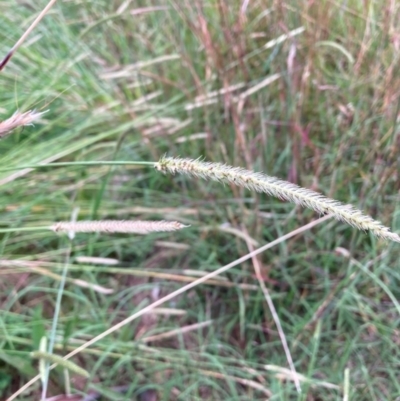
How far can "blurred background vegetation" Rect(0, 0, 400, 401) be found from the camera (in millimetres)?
893

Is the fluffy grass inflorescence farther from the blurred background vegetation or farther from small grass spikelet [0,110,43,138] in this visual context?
the blurred background vegetation

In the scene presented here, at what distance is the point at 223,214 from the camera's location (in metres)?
1.08

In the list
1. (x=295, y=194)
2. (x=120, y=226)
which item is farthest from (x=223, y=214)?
(x=295, y=194)

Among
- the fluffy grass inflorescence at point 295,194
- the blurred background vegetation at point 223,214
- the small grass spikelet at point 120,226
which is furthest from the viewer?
the blurred background vegetation at point 223,214

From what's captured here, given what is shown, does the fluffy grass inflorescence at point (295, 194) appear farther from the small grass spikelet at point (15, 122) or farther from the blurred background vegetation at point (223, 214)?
the blurred background vegetation at point (223, 214)

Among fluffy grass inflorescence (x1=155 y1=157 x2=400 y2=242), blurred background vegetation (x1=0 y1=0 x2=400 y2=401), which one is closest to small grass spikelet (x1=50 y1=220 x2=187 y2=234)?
fluffy grass inflorescence (x1=155 y1=157 x2=400 y2=242)

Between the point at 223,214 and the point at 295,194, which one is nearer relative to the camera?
the point at 295,194

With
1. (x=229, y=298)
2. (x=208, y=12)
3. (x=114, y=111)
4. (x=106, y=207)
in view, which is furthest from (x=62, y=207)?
(x=208, y=12)

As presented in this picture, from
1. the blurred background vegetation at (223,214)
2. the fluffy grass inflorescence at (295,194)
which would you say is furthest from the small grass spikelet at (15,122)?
the blurred background vegetation at (223,214)

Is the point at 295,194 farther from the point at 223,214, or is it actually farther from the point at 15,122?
the point at 223,214

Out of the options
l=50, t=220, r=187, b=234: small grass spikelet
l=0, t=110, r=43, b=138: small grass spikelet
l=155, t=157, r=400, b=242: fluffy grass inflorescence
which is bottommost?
l=50, t=220, r=187, b=234: small grass spikelet

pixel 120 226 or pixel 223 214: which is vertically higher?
pixel 120 226

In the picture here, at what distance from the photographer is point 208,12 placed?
1.25 m

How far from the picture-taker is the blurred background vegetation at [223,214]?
35.1 inches
